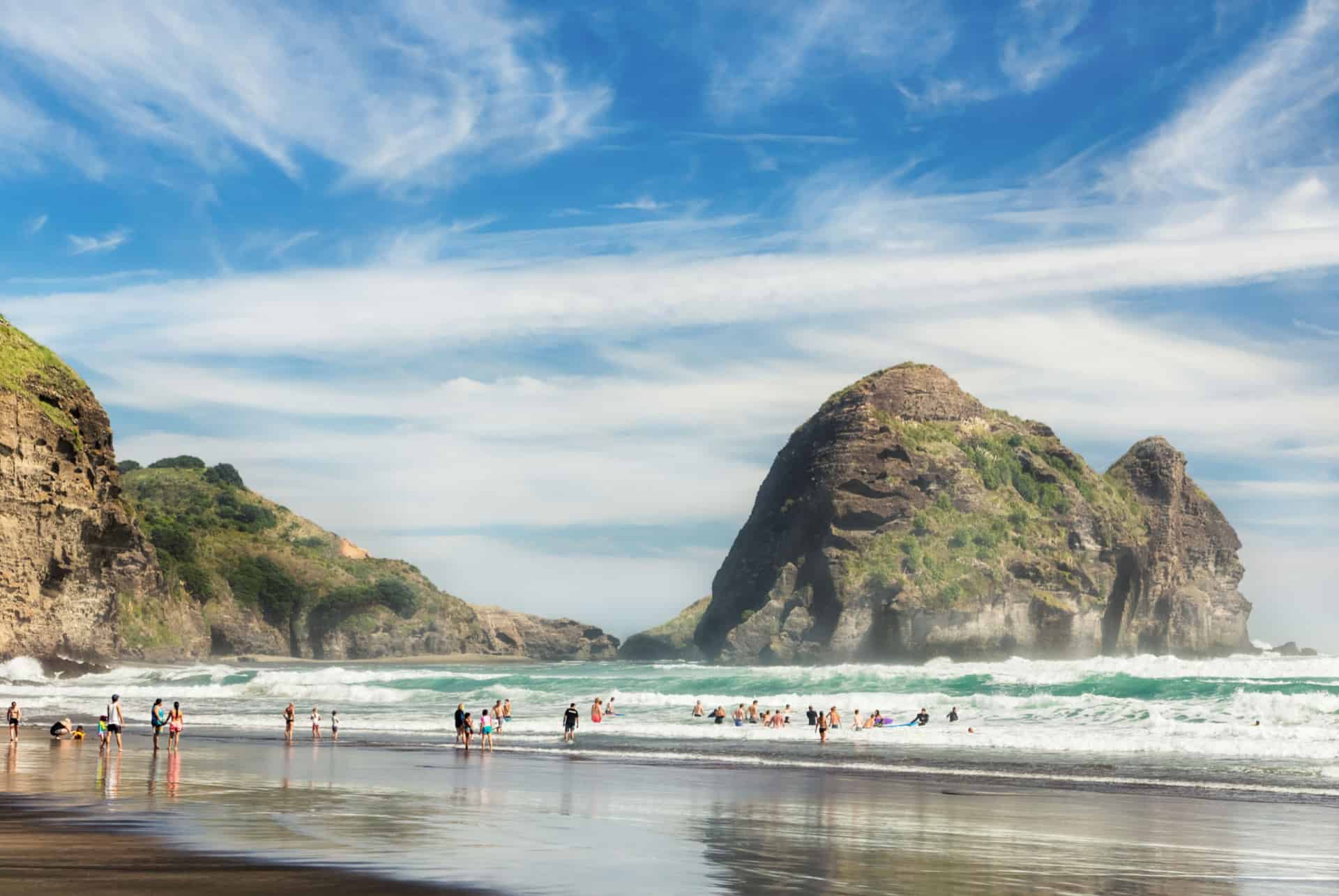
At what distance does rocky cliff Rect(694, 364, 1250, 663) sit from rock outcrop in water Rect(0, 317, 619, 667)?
4670 cm

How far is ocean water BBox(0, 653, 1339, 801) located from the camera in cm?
3262

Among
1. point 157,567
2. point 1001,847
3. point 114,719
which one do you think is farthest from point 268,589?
point 1001,847

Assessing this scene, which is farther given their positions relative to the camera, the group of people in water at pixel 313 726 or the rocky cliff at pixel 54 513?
the rocky cliff at pixel 54 513

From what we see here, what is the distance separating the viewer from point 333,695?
64.9 metres

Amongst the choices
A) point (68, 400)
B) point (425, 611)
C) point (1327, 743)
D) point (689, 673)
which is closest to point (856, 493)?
point (689, 673)

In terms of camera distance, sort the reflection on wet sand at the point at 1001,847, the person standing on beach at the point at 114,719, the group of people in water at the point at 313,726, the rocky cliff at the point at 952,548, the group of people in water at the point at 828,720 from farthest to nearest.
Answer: the rocky cliff at the point at 952,548 → the group of people in water at the point at 828,720 → the group of people in water at the point at 313,726 → the person standing on beach at the point at 114,719 → the reflection on wet sand at the point at 1001,847

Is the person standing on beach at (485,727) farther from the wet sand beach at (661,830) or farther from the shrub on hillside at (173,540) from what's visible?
the shrub on hillside at (173,540)

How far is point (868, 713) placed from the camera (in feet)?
178

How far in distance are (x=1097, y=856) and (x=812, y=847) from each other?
3.81 meters

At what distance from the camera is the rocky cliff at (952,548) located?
13612 centimetres

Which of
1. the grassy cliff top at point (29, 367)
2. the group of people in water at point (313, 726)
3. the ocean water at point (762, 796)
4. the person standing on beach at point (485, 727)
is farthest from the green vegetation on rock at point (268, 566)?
the person standing on beach at point (485, 727)

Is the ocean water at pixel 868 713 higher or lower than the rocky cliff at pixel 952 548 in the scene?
lower

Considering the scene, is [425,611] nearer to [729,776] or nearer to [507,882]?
[729,776]

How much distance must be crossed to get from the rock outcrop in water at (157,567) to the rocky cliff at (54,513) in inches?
4.5
